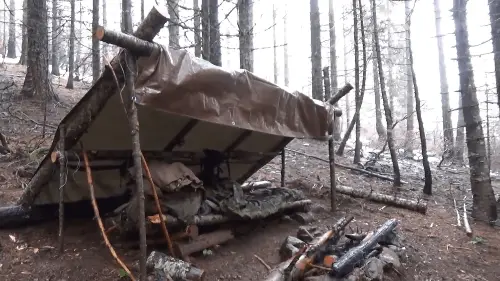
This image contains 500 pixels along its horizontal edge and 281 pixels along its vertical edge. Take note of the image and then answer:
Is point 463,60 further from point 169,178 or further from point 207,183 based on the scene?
point 169,178

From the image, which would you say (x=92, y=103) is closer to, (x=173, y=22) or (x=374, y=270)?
(x=173, y=22)

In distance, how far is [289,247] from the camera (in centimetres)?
487

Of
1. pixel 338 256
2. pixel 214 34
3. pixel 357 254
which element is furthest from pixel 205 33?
pixel 357 254

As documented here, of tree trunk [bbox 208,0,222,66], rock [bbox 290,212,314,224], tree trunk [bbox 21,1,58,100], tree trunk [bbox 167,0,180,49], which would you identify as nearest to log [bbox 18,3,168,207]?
tree trunk [bbox 167,0,180,49]

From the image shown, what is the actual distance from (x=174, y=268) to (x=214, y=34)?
5.96 metres

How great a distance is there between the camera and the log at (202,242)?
4.40m

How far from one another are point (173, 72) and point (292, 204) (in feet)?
12.1

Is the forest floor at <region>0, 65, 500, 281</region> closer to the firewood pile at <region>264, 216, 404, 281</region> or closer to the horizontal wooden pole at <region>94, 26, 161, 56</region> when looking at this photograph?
the firewood pile at <region>264, 216, 404, 281</region>

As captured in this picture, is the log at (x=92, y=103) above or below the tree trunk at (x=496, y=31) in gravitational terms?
below

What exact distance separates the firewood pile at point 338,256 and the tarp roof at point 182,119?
164cm

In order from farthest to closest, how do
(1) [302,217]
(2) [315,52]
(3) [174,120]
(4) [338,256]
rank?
(2) [315,52] → (1) [302,217] → (3) [174,120] → (4) [338,256]

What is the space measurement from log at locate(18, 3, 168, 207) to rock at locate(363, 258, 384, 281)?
357cm

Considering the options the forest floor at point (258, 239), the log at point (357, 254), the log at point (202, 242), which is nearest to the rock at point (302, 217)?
the forest floor at point (258, 239)

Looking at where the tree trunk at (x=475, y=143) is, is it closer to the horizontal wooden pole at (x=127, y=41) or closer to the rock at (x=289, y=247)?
the rock at (x=289, y=247)
